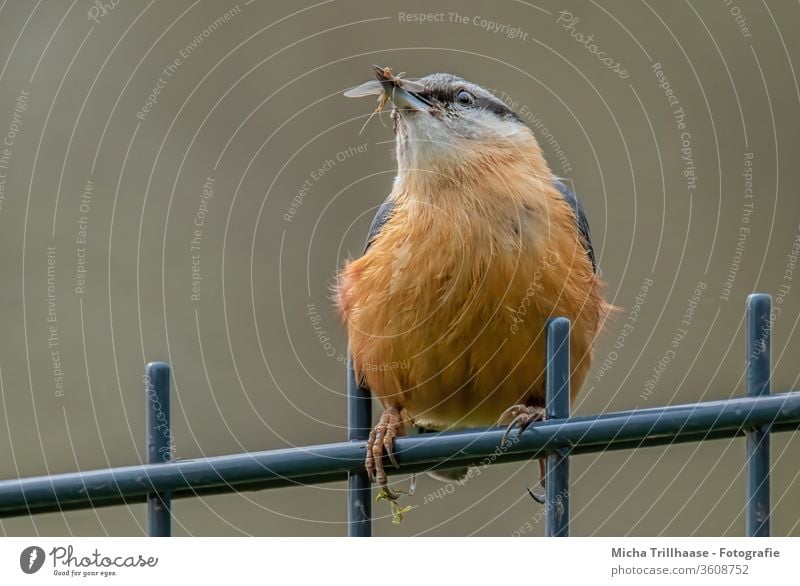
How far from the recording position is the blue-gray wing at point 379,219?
10.8 feet

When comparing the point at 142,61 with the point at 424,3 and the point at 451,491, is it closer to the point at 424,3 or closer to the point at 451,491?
the point at 424,3

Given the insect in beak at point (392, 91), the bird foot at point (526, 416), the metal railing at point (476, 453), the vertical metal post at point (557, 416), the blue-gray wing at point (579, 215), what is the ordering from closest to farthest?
the metal railing at point (476, 453) → the vertical metal post at point (557, 416) → the bird foot at point (526, 416) → the insect in beak at point (392, 91) → the blue-gray wing at point (579, 215)

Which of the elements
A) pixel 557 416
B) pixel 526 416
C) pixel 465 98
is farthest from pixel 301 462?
pixel 465 98

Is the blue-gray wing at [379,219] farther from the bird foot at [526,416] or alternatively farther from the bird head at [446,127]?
the bird foot at [526,416]

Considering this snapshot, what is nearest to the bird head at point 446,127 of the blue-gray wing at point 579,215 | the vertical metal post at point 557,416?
the blue-gray wing at point 579,215

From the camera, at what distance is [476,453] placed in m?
1.91

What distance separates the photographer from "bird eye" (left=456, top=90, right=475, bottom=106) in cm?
324

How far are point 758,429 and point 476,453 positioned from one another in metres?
0.42

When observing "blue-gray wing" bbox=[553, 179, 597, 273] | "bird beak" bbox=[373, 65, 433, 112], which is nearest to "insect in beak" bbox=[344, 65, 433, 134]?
"bird beak" bbox=[373, 65, 433, 112]

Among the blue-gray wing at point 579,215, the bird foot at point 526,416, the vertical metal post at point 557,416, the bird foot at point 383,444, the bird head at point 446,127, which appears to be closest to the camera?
the vertical metal post at point 557,416

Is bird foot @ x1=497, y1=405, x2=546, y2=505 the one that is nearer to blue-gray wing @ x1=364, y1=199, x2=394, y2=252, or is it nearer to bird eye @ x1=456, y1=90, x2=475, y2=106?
blue-gray wing @ x1=364, y1=199, x2=394, y2=252

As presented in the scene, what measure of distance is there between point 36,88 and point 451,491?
8.42ft

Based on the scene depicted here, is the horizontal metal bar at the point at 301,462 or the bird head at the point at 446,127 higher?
the bird head at the point at 446,127

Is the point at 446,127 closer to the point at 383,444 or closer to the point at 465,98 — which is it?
the point at 465,98
